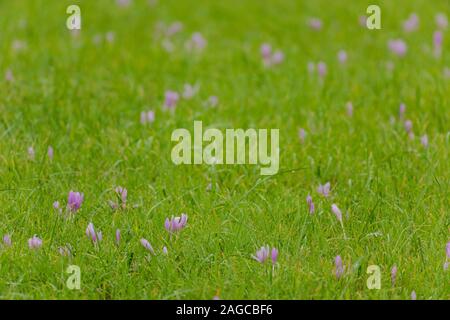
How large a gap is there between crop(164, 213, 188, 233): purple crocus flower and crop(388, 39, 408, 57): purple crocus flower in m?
3.48

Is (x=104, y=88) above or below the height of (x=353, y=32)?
below

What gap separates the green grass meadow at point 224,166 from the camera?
4.46 m

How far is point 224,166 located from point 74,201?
1083 millimetres

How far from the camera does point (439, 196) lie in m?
5.23

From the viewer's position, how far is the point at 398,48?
24.6ft

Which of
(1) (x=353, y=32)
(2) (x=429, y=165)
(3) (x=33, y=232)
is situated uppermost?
(1) (x=353, y=32)

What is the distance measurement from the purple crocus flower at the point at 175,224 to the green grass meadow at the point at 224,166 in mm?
56

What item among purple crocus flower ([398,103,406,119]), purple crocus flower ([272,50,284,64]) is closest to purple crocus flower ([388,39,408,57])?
purple crocus flower ([272,50,284,64])

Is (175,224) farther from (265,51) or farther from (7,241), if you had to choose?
(265,51)

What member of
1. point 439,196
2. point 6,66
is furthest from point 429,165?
point 6,66

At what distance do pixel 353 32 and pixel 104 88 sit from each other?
2566mm

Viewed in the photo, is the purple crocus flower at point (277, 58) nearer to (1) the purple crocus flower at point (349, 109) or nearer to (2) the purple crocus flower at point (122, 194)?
(1) the purple crocus flower at point (349, 109)

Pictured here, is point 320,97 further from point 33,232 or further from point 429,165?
point 33,232

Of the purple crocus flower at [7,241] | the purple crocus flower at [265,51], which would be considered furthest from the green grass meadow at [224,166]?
the purple crocus flower at [265,51]
